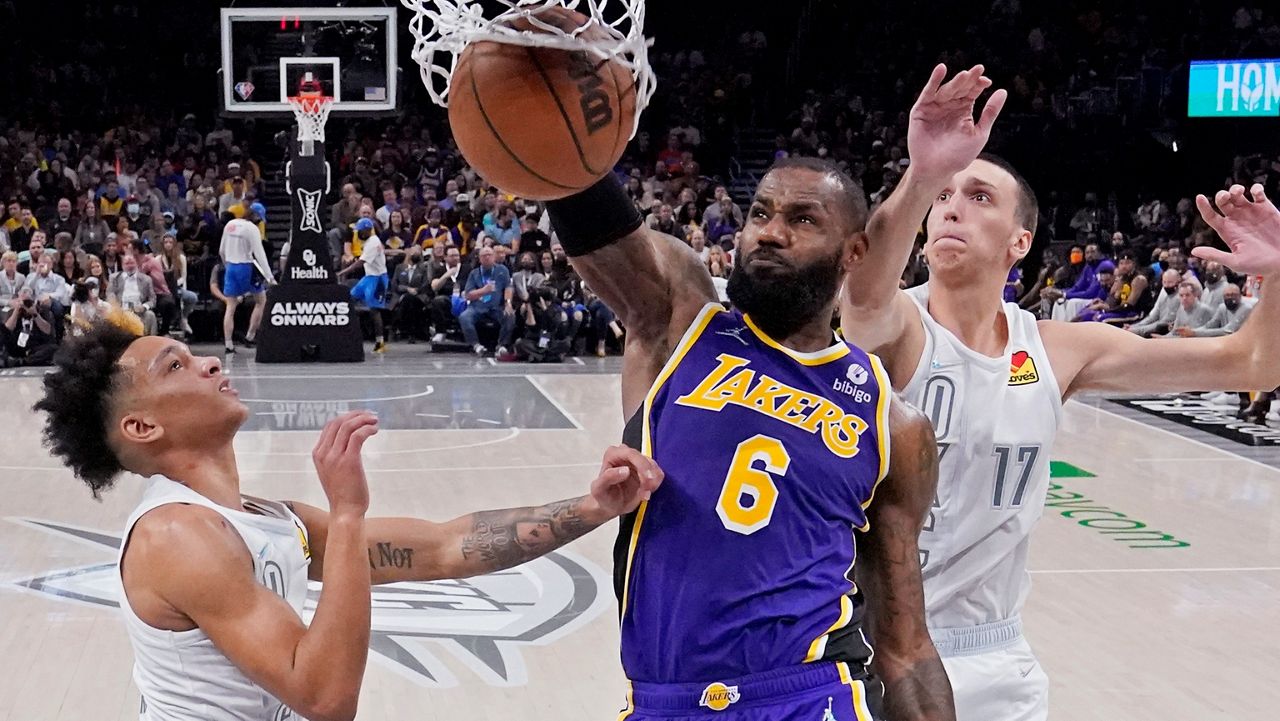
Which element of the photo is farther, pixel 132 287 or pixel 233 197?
pixel 233 197

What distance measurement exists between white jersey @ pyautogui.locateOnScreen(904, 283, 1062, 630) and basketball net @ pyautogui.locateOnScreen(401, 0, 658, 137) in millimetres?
1177

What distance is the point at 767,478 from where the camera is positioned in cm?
256

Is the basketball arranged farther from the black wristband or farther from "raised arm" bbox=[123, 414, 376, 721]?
"raised arm" bbox=[123, 414, 376, 721]

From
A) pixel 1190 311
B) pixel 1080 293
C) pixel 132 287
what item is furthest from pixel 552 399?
pixel 1080 293

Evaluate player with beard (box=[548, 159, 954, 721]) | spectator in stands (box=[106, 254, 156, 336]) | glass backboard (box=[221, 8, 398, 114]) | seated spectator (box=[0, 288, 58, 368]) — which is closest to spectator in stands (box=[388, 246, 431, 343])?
glass backboard (box=[221, 8, 398, 114])

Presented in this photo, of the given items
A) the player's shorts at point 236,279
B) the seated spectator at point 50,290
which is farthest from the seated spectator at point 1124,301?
the seated spectator at point 50,290

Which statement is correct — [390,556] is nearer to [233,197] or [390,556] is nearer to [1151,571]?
[1151,571]

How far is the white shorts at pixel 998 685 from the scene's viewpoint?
131 inches

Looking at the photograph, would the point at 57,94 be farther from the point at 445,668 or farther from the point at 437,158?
the point at 445,668

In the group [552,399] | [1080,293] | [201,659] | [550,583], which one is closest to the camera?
[201,659]

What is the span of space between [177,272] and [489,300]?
11.8ft

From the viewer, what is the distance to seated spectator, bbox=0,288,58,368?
14336mm

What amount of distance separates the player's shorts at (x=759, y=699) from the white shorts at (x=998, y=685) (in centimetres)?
88

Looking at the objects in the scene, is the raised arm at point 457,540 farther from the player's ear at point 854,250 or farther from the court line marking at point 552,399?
the court line marking at point 552,399
